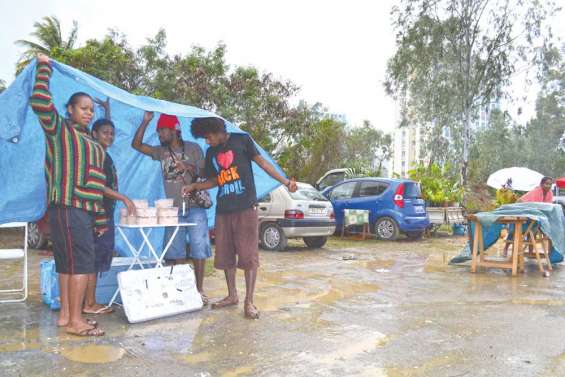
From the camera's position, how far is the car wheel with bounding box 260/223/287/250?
36.9ft

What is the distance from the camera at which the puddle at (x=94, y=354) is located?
404 centimetres

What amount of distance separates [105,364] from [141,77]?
16638 millimetres

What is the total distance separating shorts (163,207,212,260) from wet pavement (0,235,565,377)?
64 cm

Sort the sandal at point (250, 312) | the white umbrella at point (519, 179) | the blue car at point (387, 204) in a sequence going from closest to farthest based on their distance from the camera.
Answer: the sandal at point (250, 312)
the blue car at point (387, 204)
the white umbrella at point (519, 179)

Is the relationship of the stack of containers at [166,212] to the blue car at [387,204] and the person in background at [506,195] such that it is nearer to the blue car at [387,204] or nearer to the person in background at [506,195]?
the blue car at [387,204]

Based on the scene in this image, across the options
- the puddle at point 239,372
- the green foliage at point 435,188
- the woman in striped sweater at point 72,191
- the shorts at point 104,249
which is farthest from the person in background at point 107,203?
the green foliage at point 435,188

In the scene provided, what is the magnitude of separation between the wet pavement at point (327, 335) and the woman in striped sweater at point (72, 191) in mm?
470

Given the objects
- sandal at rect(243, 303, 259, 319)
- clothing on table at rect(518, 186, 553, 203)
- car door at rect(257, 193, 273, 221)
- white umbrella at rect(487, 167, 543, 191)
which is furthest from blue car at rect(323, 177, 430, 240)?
sandal at rect(243, 303, 259, 319)

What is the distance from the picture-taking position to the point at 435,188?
15938 mm

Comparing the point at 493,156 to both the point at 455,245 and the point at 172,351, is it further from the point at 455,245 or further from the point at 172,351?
the point at 172,351

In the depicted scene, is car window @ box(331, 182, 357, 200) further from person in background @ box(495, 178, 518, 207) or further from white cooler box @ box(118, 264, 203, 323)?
white cooler box @ box(118, 264, 203, 323)

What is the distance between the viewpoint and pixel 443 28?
24031 mm

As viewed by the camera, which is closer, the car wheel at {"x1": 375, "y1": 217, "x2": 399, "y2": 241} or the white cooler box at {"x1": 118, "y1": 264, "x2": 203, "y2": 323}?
the white cooler box at {"x1": 118, "y1": 264, "x2": 203, "y2": 323}

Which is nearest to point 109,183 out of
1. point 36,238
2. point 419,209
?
point 36,238
